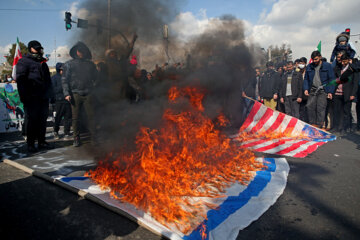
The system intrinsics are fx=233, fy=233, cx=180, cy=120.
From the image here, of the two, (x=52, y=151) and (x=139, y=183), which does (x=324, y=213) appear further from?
(x=52, y=151)

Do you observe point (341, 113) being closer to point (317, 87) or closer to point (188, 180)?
point (317, 87)

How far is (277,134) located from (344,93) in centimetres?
245

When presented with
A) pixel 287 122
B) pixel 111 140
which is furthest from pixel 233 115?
pixel 111 140

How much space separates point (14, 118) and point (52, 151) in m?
4.62

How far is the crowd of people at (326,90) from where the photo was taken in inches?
263

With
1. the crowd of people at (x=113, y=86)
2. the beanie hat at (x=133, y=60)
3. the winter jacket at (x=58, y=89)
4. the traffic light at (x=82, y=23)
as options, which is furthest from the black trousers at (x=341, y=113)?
the winter jacket at (x=58, y=89)

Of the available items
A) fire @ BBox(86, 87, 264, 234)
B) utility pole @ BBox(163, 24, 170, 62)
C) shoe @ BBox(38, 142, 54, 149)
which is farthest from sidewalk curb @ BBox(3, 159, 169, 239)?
utility pole @ BBox(163, 24, 170, 62)

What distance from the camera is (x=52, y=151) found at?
4988mm

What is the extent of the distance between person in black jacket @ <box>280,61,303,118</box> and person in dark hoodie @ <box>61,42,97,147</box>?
613 cm

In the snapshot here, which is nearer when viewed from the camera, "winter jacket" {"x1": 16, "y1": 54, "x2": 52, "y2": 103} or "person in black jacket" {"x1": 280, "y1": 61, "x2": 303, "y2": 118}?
"winter jacket" {"x1": 16, "y1": 54, "x2": 52, "y2": 103}

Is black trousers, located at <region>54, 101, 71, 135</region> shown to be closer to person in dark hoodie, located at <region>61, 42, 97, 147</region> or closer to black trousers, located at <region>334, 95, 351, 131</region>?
person in dark hoodie, located at <region>61, 42, 97, 147</region>

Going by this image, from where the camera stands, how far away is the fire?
2.43m

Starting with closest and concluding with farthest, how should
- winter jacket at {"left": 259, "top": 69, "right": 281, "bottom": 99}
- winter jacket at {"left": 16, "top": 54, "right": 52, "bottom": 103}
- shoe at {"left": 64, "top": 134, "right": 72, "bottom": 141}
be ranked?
winter jacket at {"left": 16, "top": 54, "right": 52, "bottom": 103}, shoe at {"left": 64, "top": 134, "right": 72, "bottom": 141}, winter jacket at {"left": 259, "top": 69, "right": 281, "bottom": 99}

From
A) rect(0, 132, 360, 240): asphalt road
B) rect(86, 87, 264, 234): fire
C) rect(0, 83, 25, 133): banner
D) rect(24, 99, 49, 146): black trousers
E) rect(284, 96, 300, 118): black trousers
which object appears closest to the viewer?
rect(0, 132, 360, 240): asphalt road
